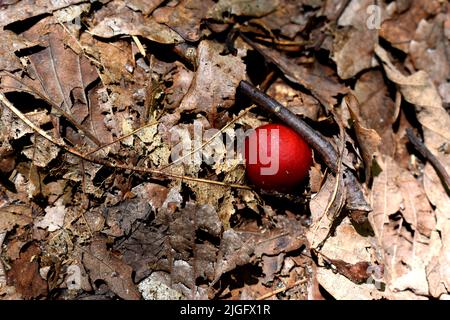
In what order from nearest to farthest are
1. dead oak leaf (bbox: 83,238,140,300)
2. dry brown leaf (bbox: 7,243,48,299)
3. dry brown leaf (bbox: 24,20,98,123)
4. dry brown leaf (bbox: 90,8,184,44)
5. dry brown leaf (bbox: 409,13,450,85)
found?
dry brown leaf (bbox: 7,243,48,299) < dead oak leaf (bbox: 83,238,140,300) < dry brown leaf (bbox: 24,20,98,123) < dry brown leaf (bbox: 90,8,184,44) < dry brown leaf (bbox: 409,13,450,85)

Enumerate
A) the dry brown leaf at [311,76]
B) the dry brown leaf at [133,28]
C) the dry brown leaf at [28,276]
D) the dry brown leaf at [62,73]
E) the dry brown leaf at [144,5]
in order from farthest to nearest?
1. the dry brown leaf at [311,76]
2. the dry brown leaf at [144,5]
3. the dry brown leaf at [133,28]
4. the dry brown leaf at [62,73]
5. the dry brown leaf at [28,276]

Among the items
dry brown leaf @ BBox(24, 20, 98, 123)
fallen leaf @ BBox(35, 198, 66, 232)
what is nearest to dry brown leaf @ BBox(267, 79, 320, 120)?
dry brown leaf @ BBox(24, 20, 98, 123)

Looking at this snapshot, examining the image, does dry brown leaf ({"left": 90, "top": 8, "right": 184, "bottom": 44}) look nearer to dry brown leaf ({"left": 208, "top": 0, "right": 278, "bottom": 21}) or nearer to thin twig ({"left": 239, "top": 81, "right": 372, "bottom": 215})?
dry brown leaf ({"left": 208, "top": 0, "right": 278, "bottom": 21})

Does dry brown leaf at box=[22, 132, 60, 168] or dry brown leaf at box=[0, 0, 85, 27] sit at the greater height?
dry brown leaf at box=[0, 0, 85, 27]

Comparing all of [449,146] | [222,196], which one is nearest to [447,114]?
[449,146]

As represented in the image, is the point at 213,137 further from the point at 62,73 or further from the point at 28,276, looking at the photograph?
the point at 28,276

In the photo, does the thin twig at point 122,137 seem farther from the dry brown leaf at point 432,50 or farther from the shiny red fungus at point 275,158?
the dry brown leaf at point 432,50

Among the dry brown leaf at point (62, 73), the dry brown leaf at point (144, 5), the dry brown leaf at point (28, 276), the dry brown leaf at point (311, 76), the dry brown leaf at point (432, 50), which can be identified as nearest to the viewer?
the dry brown leaf at point (28, 276)

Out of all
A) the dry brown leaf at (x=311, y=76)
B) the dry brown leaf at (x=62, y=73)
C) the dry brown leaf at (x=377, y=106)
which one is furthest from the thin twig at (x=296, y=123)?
the dry brown leaf at (x=62, y=73)

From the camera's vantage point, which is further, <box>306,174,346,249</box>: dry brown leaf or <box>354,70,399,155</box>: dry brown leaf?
<box>354,70,399,155</box>: dry brown leaf
